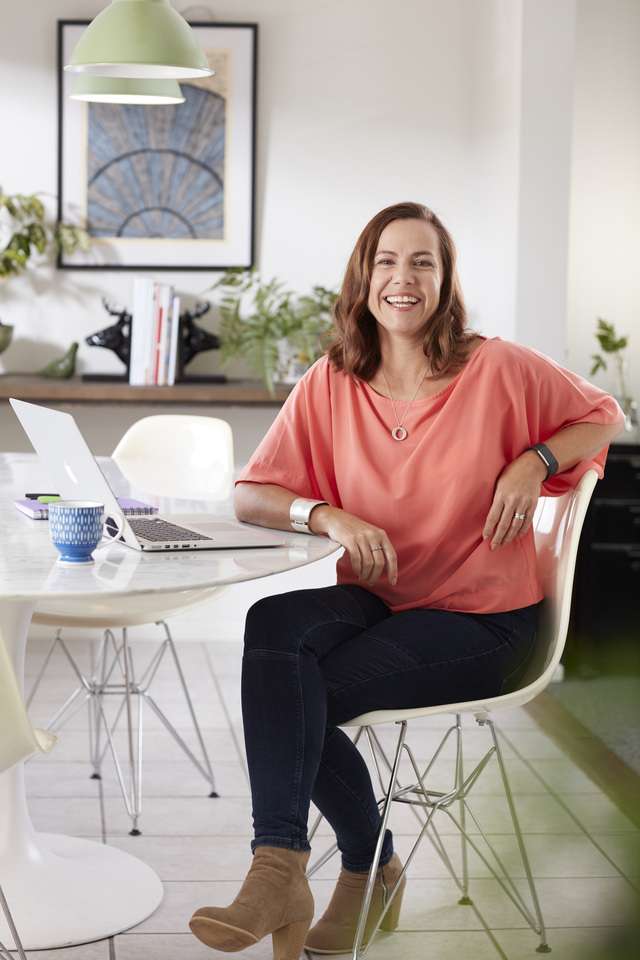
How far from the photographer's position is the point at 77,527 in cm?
175

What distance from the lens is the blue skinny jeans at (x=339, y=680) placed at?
179cm

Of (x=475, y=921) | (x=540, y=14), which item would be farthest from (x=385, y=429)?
(x=540, y=14)

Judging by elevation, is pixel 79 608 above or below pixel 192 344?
below

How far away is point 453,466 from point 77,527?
653mm

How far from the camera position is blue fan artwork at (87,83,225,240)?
4223 mm

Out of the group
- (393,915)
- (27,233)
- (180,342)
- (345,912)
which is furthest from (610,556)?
(27,233)

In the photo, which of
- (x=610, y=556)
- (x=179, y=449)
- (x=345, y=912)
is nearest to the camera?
(x=345, y=912)

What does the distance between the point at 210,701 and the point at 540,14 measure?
2.33 m

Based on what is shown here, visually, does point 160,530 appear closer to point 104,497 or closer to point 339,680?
point 104,497

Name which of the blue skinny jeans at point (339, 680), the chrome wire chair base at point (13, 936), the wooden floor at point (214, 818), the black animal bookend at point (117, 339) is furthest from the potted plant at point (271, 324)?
the chrome wire chair base at point (13, 936)

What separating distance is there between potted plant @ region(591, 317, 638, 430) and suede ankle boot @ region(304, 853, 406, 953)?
242cm

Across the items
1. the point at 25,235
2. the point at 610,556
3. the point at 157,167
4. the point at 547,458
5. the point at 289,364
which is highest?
the point at 157,167

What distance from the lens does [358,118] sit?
433 cm

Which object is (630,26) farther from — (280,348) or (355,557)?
(355,557)
